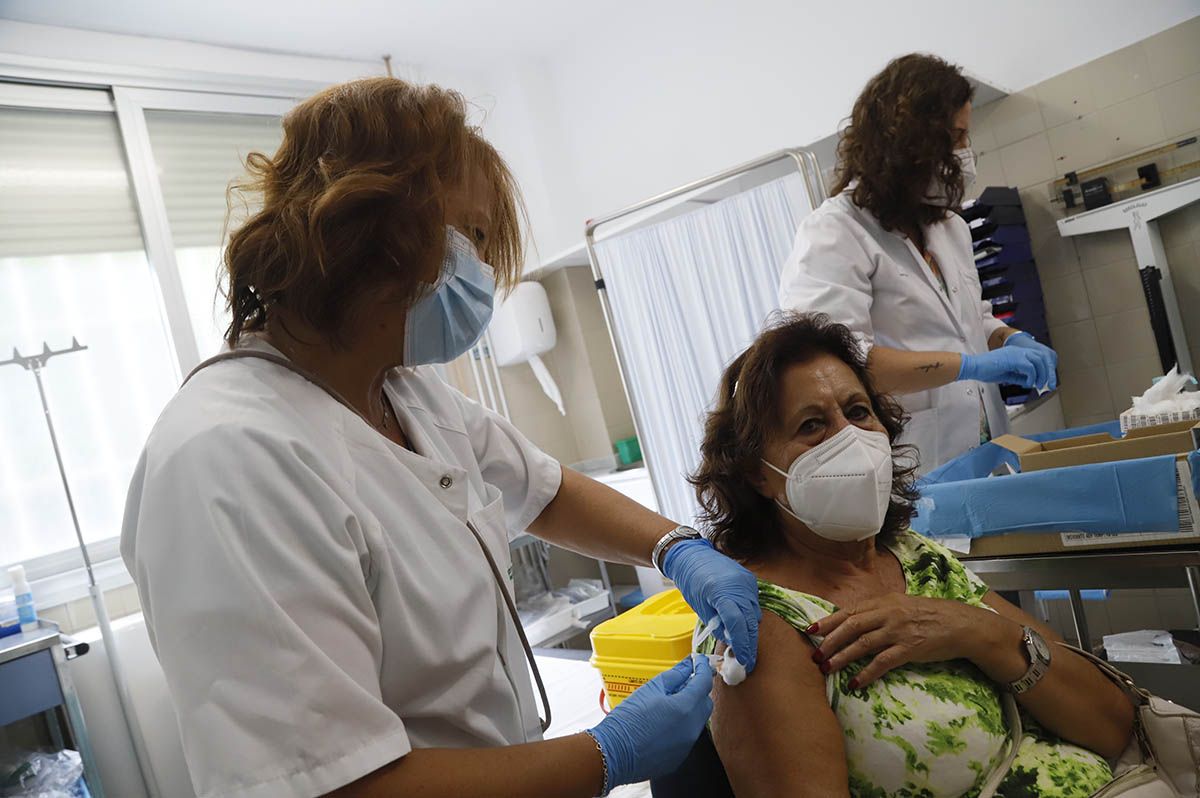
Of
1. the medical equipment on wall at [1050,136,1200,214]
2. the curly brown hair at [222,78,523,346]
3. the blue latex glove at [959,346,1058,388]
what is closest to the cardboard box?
the blue latex glove at [959,346,1058,388]

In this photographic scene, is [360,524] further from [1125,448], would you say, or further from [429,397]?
[1125,448]

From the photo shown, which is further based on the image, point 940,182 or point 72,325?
point 72,325

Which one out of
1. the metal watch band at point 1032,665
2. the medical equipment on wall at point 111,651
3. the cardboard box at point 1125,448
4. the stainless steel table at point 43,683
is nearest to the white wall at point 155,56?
the medical equipment on wall at point 111,651

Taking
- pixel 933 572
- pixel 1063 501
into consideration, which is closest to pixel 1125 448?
pixel 1063 501

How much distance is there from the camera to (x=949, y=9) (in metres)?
3.07

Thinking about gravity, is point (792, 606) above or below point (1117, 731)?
above

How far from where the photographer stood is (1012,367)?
1.97m

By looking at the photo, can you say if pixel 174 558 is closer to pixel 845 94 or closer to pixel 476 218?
pixel 476 218

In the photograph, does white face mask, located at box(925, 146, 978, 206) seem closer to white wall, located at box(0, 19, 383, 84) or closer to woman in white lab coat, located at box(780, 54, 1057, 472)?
woman in white lab coat, located at box(780, 54, 1057, 472)

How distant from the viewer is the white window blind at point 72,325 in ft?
10.1

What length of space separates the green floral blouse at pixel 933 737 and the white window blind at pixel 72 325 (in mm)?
3024

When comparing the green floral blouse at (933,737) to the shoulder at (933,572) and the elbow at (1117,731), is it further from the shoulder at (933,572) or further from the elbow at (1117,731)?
the shoulder at (933,572)

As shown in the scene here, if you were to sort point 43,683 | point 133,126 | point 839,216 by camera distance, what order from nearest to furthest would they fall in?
point 839,216
point 43,683
point 133,126

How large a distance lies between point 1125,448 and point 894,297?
2.31ft
